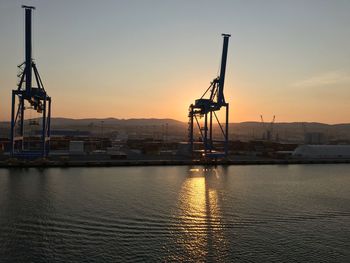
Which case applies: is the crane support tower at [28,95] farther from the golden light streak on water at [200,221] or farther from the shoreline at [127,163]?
the golden light streak on water at [200,221]

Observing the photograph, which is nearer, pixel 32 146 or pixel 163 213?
pixel 163 213

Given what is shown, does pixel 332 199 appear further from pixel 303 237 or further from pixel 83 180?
pixel 83 180

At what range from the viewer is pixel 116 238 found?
435 inches

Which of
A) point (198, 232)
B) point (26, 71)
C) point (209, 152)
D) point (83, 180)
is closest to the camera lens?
point (198, 232)

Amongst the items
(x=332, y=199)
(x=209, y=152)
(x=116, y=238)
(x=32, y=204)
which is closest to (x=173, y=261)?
(x=116, y=238)

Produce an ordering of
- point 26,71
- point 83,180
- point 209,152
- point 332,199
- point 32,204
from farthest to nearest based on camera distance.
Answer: point 209,152 → point 26,71 → point 83,180 → point 332,199 → point 32,204

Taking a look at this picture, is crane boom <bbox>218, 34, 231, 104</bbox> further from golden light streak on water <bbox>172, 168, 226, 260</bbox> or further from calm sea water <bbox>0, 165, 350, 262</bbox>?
golden light streak on water <bbox>172, 168, 226, 260</bbox>

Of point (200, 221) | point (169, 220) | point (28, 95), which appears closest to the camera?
point (169, 220)

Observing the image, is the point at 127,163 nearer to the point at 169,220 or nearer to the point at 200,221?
the point at 169,220

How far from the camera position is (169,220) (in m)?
13.2

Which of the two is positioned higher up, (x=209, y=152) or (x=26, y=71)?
(x=26, y=71)

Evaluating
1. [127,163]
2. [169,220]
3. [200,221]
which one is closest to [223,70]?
[127,163]

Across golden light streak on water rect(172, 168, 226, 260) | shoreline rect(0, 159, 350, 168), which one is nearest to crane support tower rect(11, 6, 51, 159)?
shoreline rect(0, 159, 350, 168)

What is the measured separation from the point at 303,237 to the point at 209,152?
23825 millimetres
